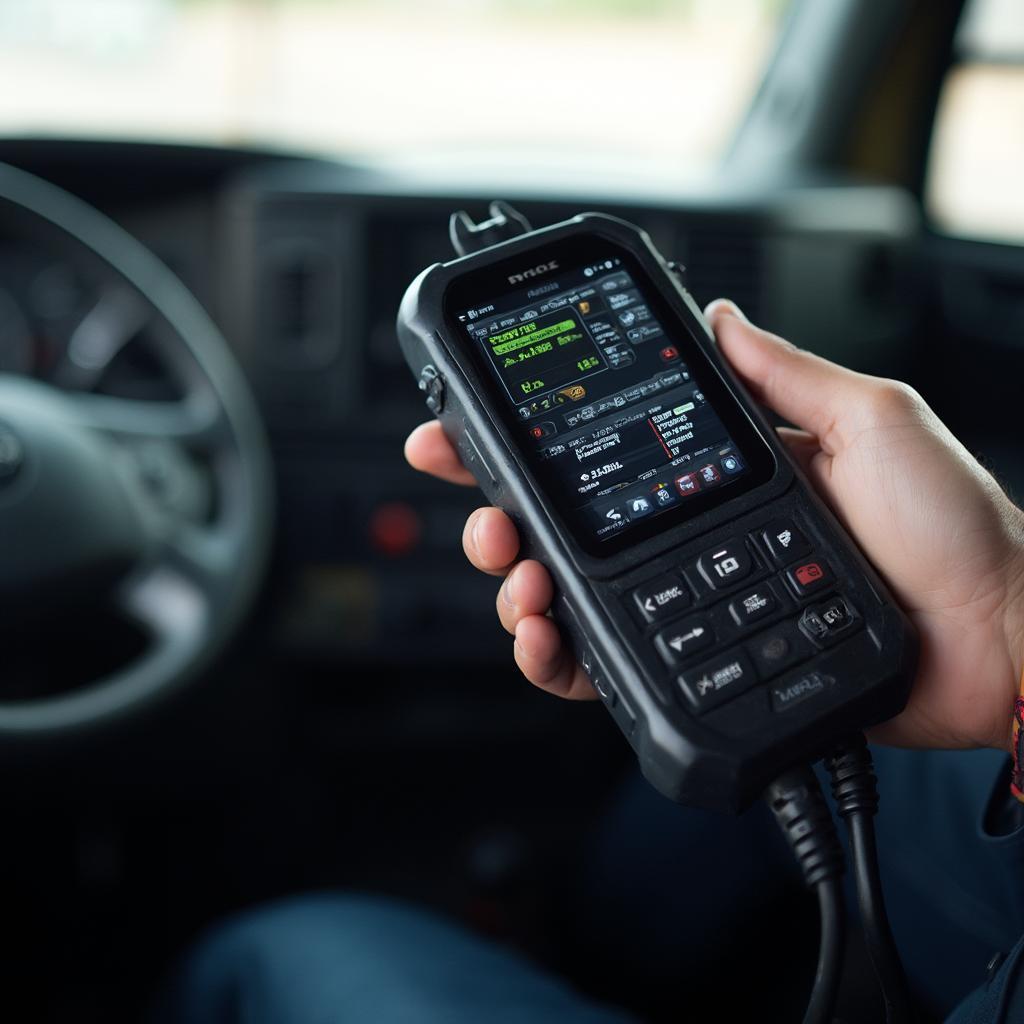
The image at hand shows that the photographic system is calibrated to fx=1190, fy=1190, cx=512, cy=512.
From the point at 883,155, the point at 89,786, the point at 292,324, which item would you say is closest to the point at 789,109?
the point at 883,155

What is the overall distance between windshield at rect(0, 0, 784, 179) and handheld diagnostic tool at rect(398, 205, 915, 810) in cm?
93

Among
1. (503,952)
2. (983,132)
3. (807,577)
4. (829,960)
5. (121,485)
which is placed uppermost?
(983,132)

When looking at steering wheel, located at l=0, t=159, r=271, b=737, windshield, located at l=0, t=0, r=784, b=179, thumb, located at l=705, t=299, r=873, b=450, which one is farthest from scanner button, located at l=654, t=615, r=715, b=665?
windshield, located at l=0, t=0, r=784, b=179

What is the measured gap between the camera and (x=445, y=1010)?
930mm

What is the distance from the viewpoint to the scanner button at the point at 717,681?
82cm

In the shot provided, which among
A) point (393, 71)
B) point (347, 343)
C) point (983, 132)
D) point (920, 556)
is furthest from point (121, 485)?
point (983, 132)

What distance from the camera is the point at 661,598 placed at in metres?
0.88

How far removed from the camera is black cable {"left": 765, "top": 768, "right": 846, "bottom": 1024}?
71 cm

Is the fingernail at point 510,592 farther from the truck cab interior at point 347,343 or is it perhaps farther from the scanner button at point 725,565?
the truck cab interior at point 347,343

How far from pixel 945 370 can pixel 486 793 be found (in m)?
1.13

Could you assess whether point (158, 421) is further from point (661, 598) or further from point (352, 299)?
point (661, 598)

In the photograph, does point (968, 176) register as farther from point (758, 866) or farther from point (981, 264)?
point (758, 866)

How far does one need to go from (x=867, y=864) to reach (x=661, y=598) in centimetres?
23

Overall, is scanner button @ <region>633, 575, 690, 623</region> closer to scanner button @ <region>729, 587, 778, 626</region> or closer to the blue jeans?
scanner button @ <region>729, 587, 778, 626</region>
